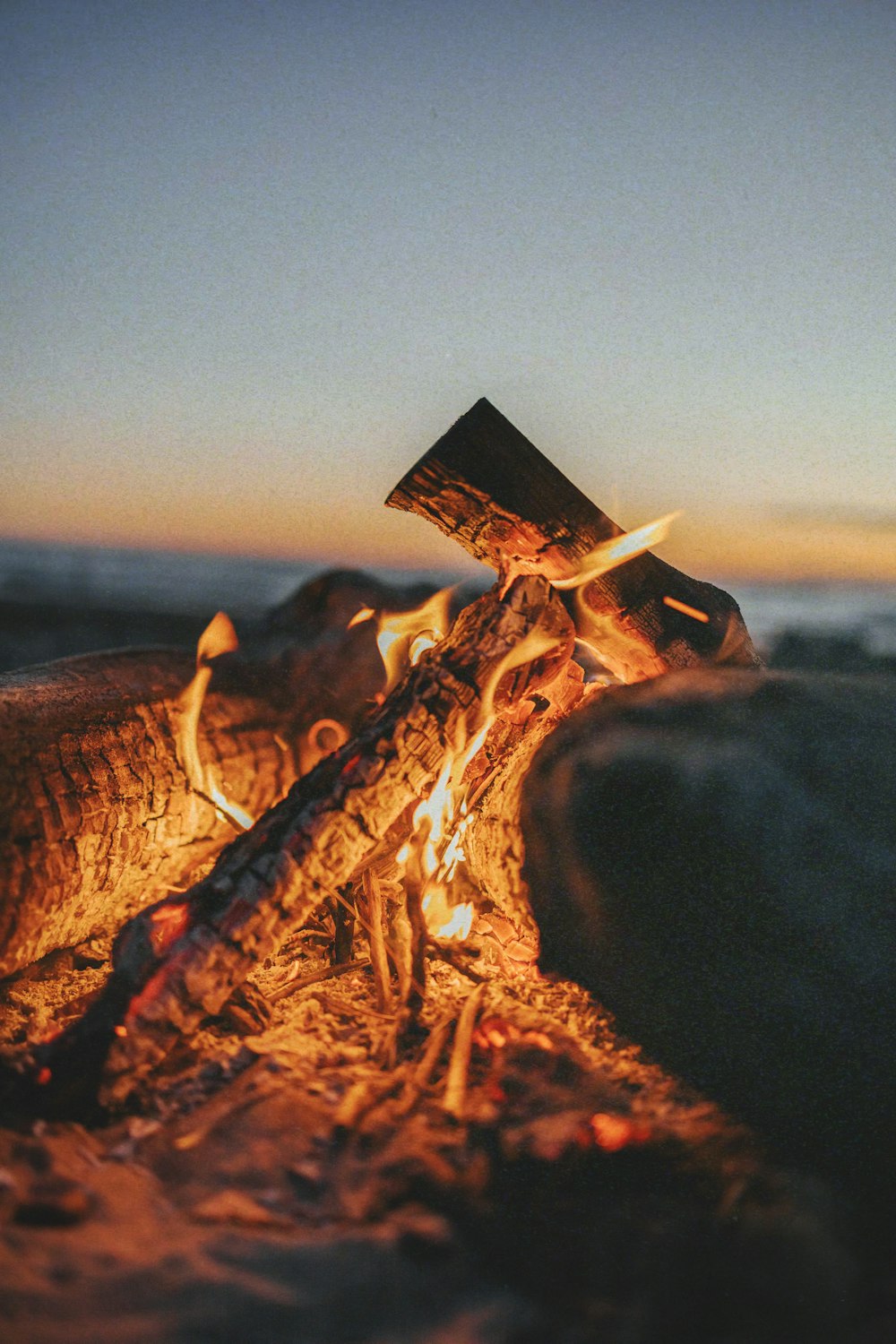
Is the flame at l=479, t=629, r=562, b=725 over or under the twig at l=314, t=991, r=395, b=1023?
over

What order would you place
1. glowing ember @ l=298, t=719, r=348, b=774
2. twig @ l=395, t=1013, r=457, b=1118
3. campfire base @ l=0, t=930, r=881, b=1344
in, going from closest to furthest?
campfire base @ l=0, t=930, r=881, b=1344
twig @ l=395, t=1013, r=457, b=1118
glowing ember @ l=298, t=719, r=348, b=774

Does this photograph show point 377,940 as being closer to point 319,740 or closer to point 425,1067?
point 425,1067

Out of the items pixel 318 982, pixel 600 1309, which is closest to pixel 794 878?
pixel 600 1309

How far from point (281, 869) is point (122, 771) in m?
1.32

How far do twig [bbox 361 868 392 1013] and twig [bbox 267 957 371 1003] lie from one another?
15 centimetres

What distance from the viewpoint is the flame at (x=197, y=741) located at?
165 inches

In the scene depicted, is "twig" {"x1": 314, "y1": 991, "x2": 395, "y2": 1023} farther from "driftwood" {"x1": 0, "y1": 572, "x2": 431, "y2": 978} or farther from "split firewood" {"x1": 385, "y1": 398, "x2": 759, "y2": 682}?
"split firewood" {"x1": 385, "y1": 398, "x2": 759, "y2": 682}

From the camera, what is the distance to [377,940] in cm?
354

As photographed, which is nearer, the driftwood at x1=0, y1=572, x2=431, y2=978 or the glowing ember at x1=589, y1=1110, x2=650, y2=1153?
the glowing ember at x1=589, y1=1110, x2=650, y2=1153

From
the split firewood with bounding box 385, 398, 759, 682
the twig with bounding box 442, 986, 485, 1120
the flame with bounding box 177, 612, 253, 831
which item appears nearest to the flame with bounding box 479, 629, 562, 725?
the split firewood with bounding box 385, 398, 759, 682

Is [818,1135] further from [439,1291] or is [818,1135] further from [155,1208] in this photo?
[155,1208]

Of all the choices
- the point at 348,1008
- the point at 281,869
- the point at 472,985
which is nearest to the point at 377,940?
the point at 348,1008

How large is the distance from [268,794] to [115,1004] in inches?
85.4

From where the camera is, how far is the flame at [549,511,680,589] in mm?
3316
